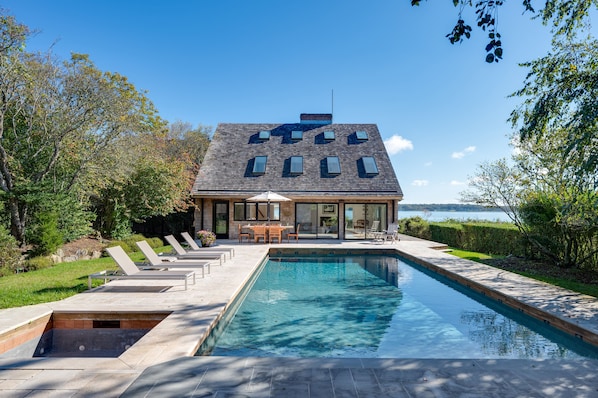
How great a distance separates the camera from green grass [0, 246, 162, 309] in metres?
6.77

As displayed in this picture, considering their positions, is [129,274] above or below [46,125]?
below

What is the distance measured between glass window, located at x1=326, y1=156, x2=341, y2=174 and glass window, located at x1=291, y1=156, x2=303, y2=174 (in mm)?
1627

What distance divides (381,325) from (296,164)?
15107mm

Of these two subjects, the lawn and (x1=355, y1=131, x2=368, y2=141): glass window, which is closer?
the lawn

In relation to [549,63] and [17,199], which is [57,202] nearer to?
[17,199]

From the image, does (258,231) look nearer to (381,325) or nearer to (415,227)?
(415,227)

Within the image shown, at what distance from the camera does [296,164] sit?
20844 millimetres

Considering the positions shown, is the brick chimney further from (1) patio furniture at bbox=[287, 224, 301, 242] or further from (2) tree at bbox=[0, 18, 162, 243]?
(2) tree at bbox=[0, 18, 162, 243]

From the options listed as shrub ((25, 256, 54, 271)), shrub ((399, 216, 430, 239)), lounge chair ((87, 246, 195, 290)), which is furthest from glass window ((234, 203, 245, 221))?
lounge chair ((87, 246, 195, 290))

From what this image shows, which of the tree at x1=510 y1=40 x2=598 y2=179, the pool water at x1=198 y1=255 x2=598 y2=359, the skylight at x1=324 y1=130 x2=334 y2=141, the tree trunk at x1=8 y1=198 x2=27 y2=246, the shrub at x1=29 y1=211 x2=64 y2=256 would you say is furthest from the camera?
the skylight at x1=324 y1=130 x2=334 y2=141

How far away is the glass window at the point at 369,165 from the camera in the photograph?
20.2 meters

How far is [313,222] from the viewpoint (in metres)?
19.9

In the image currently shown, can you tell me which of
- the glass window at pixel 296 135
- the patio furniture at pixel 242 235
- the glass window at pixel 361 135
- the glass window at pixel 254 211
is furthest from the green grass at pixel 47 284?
the glass window at pixel 361 135

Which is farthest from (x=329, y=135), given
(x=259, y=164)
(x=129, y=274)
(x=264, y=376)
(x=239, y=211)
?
(x=264, y=376)
